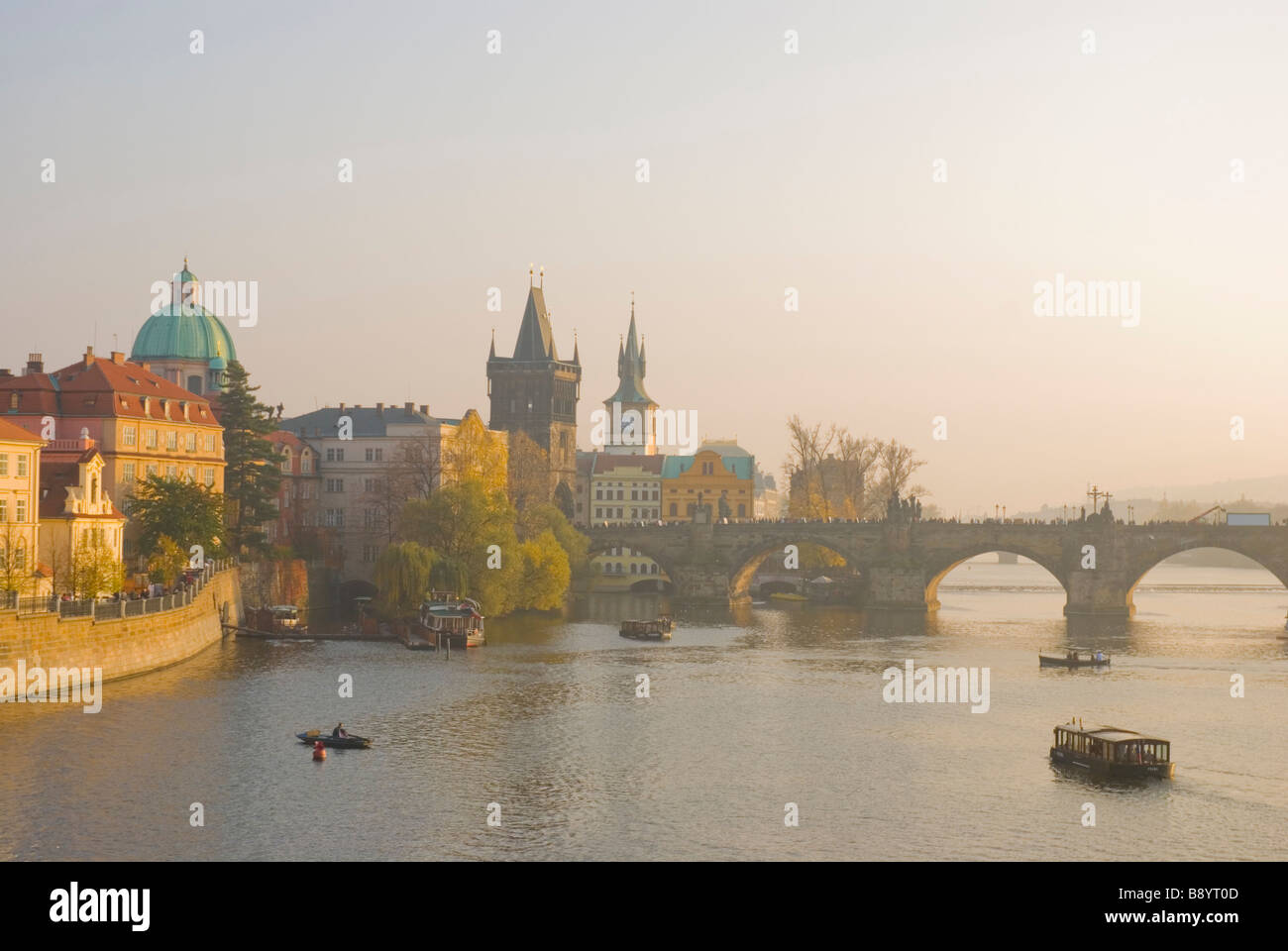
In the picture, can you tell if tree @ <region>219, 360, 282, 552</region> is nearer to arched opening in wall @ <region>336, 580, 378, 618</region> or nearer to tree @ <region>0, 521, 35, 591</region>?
arched opening in wall @ <region>336, 580, 378, 618</region>

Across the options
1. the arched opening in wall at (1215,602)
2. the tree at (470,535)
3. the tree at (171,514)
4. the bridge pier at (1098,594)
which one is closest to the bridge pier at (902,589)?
the bridge pier at (1098,594)

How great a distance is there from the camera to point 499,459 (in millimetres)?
125812

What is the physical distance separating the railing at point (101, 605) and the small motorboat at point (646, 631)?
3086 centimetres

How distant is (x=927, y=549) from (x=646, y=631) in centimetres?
4229

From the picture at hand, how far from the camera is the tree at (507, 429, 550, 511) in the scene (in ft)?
460

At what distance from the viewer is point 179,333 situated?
145 metres

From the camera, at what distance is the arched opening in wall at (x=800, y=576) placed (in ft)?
480

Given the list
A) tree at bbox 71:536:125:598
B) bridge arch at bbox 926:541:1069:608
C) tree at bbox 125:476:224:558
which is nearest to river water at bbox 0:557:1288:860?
tree at bbox 71:536:125:598

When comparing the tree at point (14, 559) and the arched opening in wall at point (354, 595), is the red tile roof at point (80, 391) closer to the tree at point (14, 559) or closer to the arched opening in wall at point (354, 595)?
the tree at point (14, 559)

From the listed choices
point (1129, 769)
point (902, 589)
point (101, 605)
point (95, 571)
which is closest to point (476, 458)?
point (902, 589)
